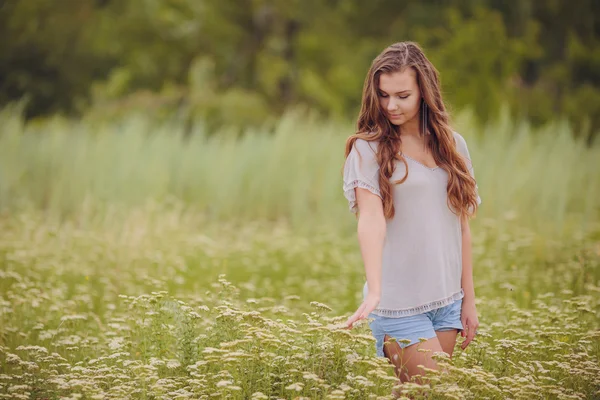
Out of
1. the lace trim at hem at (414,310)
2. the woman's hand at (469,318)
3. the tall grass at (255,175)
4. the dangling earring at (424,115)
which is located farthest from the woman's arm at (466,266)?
the tall grass at (255,175)

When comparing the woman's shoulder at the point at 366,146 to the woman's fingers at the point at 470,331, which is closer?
the woman's shoulder at the point at 366,146

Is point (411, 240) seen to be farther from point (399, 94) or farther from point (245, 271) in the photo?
point (245, 271)

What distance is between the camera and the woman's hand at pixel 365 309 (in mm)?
3320

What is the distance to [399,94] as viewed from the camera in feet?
12.1

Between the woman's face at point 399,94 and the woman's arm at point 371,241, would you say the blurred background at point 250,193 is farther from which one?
the woman's face at point 399,94

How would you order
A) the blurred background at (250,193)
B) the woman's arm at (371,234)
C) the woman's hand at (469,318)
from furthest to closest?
the blurred background at (250,193)
the woman's hand at (469,318)
the woman's arm at (371,234)

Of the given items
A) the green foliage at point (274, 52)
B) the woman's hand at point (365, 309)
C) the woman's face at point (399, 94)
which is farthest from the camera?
the green foliage at point (274, 52)

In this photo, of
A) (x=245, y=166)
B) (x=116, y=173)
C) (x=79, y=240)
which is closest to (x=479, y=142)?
(x=245, y=166)

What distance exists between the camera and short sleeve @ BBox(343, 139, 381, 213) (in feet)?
11.7

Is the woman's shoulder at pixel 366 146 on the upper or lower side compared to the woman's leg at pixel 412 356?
upper

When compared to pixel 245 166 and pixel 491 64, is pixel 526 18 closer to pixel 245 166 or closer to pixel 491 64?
pixel 491 64

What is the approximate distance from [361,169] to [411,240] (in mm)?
387

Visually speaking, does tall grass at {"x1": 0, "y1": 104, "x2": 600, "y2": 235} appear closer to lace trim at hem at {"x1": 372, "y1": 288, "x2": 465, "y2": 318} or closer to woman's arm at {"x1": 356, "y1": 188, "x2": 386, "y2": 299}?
lace trim at hem at {"x1": 372, "y1": 288, "x2": 465, "y2": 318}

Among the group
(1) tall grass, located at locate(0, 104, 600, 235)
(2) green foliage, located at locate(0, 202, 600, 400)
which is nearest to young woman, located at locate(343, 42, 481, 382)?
(2) green foliage, located at locate(0, 202, 600, 400)
